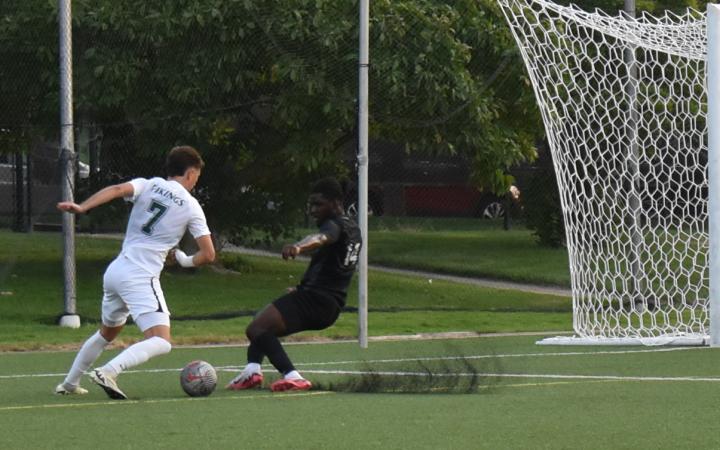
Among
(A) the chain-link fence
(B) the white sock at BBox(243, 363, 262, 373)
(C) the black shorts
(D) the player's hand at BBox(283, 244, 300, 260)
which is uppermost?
(A) the chain-link fence

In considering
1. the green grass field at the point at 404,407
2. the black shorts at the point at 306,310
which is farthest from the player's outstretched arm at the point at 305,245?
the green grass field at the point at 404,407

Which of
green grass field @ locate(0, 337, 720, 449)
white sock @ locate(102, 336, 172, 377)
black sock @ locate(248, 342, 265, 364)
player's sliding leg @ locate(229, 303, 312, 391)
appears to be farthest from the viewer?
black sock @ locate(248, 342, 265, 364)

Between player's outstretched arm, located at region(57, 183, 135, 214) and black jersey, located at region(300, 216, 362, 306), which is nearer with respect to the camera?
player's outstretched arm, located at region(57, 183, 135, 214)

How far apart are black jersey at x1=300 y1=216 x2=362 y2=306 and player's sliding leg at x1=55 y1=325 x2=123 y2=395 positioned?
5.17 ft

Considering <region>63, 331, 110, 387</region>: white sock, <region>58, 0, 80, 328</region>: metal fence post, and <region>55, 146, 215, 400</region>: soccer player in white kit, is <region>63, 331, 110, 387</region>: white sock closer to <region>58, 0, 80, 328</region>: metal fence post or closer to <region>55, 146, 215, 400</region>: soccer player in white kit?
<region>55, 146, 215, 400</region>: soccer player in white kit

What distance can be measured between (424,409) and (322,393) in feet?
5.30

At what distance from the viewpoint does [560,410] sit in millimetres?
10703

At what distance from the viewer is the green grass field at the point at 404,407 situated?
30.0 feet

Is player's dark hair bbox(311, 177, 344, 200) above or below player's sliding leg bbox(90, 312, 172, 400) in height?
above

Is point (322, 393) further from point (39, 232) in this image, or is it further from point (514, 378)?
point (39, 232)

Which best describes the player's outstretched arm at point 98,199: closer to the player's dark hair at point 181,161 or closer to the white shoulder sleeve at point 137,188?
the white shoulder sleeve at point 137,188

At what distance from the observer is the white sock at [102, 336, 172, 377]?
38.4ft

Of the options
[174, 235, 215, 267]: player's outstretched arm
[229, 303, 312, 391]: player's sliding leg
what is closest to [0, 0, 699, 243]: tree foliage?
[229, 303, 312, 391]: player's sliding leg

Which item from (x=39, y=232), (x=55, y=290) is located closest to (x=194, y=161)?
(x=55, y=290)
